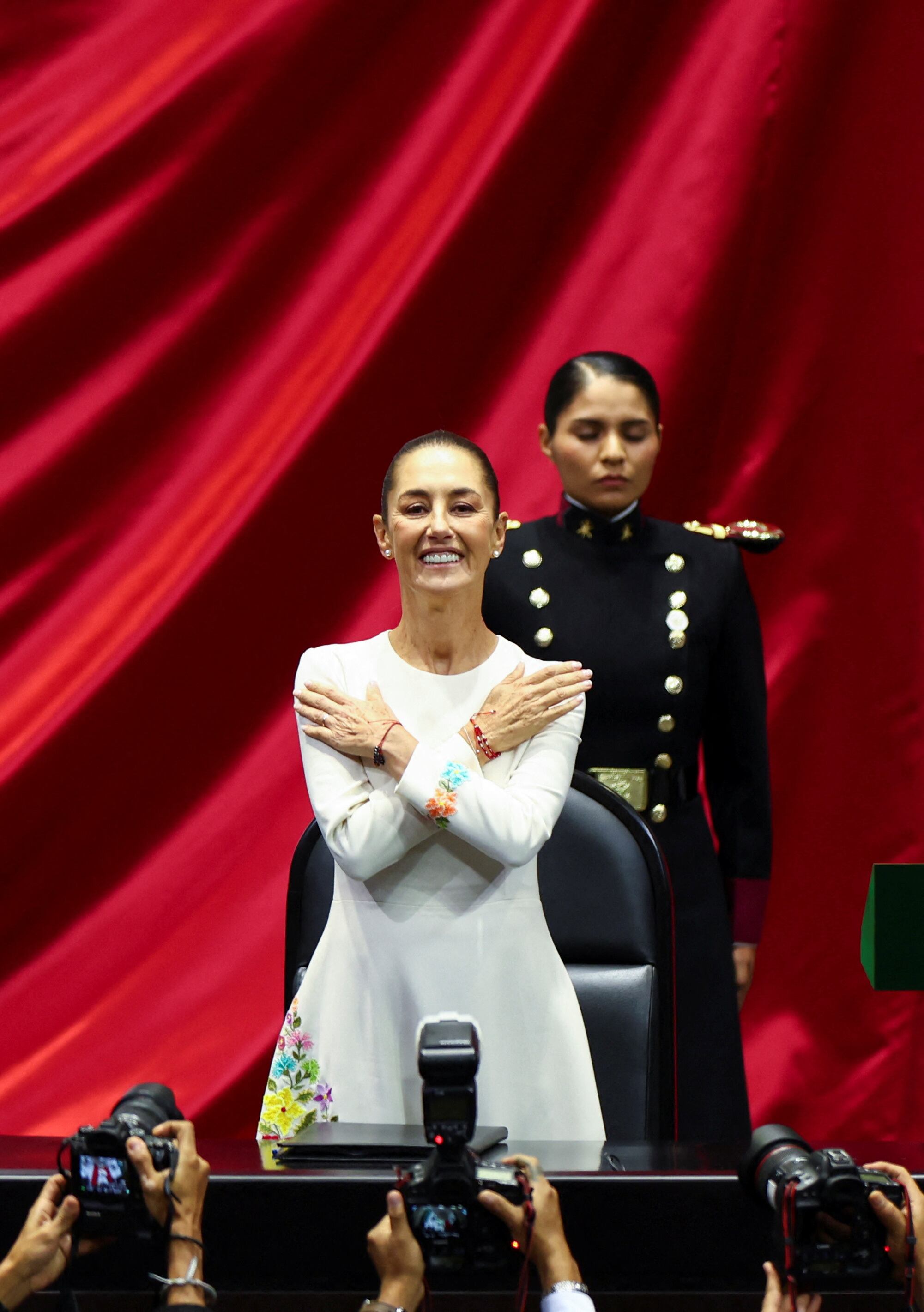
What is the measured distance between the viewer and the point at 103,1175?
0.92 metres

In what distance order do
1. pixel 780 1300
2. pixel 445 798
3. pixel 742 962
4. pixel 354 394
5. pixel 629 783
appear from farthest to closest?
pixel 354 394 → pixel 742 962 → pixel 629 783 → pixel 445 798 → pixel 780 1300

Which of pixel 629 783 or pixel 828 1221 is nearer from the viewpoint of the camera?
pixel 828 1221

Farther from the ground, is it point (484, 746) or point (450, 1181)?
point (484, 746)

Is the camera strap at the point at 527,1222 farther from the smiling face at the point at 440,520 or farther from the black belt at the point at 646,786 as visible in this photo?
the black belt at the point at 646,786

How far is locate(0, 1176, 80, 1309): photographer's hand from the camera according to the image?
91cm

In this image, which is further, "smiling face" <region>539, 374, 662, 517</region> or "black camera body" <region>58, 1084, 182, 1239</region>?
"smiling face" <region>539, 374, 662, 517</region>

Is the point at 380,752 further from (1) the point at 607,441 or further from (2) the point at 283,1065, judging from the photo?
(1) the point at 607,441

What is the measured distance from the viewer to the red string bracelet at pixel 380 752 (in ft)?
4.58

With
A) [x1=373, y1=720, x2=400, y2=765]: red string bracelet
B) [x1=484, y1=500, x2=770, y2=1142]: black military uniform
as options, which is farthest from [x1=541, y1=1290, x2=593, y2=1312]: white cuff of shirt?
[x1=484, y1=500, x2=770, y2=1142]: black military uniform

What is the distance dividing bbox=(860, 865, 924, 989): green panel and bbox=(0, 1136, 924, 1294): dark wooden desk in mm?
138

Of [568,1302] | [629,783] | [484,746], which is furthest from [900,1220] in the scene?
[629,783]

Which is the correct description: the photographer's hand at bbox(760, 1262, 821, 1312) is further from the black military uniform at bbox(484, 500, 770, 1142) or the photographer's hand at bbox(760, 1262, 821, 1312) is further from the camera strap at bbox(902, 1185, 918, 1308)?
the black military uniform at bbox(484, 500, 770, 1142)

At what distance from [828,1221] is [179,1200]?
0.38 m

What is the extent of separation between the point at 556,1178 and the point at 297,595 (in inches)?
65.5
